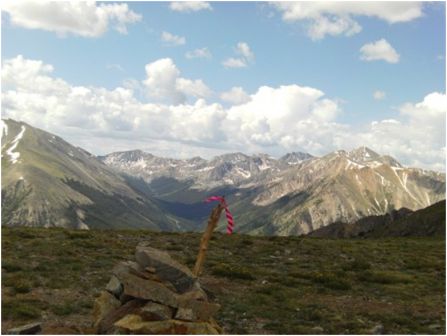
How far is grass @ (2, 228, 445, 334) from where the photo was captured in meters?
18.7

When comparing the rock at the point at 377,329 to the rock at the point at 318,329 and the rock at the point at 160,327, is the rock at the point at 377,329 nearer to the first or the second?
the rock at the point at 318,329

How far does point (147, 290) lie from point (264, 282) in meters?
11.4

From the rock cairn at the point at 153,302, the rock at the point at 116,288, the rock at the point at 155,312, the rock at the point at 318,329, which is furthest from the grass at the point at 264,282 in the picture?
the rock at the point at 155,312

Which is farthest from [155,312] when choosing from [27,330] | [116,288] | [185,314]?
[27,330]

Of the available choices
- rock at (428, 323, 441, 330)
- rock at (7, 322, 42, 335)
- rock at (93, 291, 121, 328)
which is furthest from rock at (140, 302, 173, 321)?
rock at (428, 323, 441, 330)

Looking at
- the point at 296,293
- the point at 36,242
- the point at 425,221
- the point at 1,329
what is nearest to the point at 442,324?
the point at 296,293

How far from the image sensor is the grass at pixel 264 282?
18703 millimetres

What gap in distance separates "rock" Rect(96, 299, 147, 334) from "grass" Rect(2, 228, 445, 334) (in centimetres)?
228

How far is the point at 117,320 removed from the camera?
1505cm

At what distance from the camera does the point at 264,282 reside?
83.8 ft

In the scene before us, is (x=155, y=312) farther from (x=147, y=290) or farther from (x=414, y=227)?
(x=414, y=227)

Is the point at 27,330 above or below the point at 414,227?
below

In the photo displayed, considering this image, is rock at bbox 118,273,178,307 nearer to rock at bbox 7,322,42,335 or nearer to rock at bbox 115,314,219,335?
rock at bbox 115,314,219,335

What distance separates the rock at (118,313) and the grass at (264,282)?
7.47 ft
